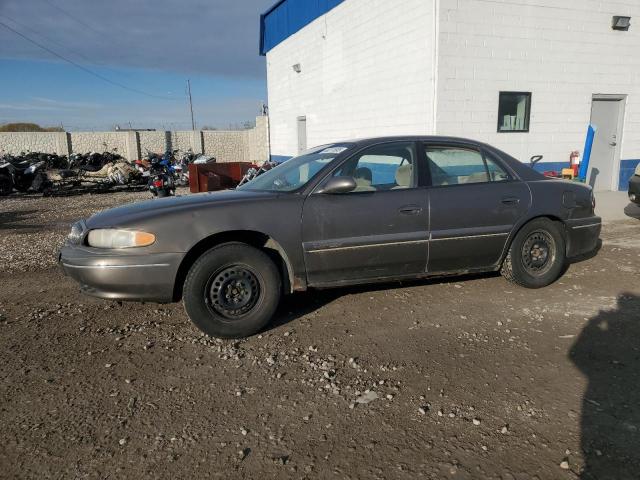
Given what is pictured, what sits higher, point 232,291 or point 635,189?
point 635,189

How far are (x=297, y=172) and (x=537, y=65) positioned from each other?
27.1ft

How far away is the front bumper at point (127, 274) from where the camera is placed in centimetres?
363

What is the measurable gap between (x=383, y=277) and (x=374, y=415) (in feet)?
5.49

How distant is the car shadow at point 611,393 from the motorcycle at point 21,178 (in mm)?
15138

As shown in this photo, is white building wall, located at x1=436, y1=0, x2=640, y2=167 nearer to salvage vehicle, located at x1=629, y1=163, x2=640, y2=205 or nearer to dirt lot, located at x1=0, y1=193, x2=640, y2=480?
salvage vehicle, located at x1=629, y1=163, x2=640, y2=205

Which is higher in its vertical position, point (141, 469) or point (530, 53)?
point (530, 53)

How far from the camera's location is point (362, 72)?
1249 centimetres

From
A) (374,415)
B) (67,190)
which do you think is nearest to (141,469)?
(374,415)

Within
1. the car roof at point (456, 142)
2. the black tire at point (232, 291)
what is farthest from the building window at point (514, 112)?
the black tire at point (232, 291)

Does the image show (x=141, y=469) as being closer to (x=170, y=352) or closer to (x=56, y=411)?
(x=56, y=411)

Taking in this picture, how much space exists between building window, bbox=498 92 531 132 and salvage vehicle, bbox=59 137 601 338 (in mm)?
5833

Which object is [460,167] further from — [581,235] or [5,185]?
[5,185]

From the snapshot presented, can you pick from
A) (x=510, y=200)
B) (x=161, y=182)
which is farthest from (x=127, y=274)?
(x=161, y=182)

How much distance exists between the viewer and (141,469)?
239cm
